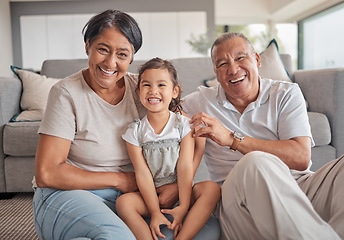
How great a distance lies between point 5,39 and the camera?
7191mm

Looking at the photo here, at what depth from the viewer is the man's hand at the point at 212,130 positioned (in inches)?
51.9

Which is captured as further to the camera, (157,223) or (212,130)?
(212,130)

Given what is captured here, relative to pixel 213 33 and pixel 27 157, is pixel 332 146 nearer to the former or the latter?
pixel 27 157

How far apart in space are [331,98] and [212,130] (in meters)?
1.49

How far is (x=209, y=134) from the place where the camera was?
1.33 metres

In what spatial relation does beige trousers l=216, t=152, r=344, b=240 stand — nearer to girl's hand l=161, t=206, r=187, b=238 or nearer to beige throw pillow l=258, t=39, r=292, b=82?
girl's hand l=161, t=206, r=187, b=238

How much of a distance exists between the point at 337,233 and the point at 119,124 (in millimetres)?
828

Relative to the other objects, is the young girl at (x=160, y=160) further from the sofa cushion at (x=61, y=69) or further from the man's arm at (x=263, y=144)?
the sofa cushion at (x=61, y=69)

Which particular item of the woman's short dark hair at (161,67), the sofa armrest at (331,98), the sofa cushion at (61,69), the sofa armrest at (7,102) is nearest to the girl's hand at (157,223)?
the woman's short dark hair at (161,67)

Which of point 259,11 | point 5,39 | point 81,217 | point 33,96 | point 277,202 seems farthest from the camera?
point 259,11

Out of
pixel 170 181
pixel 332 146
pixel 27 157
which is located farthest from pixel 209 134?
pixel 27 157

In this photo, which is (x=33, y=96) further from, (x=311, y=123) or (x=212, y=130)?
(x=311, y=123)

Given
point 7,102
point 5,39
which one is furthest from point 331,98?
point 5,39

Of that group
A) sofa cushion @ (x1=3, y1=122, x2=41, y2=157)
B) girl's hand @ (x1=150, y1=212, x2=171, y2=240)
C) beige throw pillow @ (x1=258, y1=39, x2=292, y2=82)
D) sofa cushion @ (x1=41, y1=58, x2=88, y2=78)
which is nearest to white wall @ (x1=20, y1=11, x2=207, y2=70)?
sofa cushion @ (x1=41, y1=58, x2=88, y2=78)
